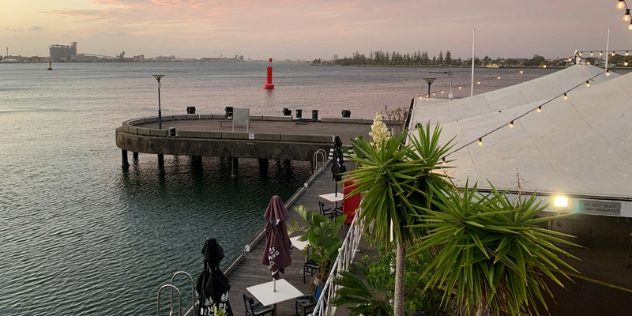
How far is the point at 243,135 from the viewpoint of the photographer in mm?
29734

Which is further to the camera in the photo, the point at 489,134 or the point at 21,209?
the point at 21,209

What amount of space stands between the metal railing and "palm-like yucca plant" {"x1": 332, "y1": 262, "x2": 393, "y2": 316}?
25 cm

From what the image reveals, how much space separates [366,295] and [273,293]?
105 inches

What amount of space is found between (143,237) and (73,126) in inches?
1714

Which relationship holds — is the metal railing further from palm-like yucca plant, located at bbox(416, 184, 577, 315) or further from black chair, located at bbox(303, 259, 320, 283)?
palm-like yucca plant, located at bbox(416, 184, 577, 315)

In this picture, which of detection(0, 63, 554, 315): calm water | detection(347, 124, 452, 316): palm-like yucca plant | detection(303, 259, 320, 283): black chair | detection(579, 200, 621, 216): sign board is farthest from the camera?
detection(0, 63, 554, 315): calm water

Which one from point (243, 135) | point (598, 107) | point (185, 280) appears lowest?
point (185, 280)

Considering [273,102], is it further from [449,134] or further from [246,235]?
[449,134]

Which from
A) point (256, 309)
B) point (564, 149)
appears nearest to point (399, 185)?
point (256, 309)

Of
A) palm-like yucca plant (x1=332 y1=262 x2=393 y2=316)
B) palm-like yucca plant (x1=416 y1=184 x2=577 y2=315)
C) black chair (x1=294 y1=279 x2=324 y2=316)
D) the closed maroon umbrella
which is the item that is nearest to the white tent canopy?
palm-like yucca plant (x1=332 y1=262 x2=393 y2=316)

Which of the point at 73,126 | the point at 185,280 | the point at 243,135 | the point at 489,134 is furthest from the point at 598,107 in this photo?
the point at 73,126

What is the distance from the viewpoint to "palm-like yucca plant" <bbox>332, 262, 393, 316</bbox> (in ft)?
26.6

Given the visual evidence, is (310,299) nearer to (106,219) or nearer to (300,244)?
(300,244)

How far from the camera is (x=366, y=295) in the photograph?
833 cm
